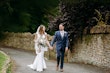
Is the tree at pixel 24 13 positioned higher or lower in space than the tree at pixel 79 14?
higher

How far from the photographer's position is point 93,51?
16.9 metres

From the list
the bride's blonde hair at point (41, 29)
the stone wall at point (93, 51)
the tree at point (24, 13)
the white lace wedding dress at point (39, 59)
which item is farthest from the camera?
the tree at point (24, 13)

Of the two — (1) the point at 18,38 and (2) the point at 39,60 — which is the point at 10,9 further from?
(2) the point at 39,60

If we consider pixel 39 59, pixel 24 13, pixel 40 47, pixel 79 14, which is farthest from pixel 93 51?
pixel 24 13

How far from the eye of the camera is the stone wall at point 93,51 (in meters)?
15.8

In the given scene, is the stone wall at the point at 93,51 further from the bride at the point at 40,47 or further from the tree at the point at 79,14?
the bride at the point at 40,47

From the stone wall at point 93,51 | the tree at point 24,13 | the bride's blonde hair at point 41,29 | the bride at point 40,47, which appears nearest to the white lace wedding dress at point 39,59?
the bride at point 40,47

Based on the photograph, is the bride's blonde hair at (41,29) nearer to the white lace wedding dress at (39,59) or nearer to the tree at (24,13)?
the white lace wedding dress at (39,59)

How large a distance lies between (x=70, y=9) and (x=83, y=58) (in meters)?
2.78

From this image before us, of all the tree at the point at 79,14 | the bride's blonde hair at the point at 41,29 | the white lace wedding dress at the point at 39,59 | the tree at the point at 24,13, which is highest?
the tree at the point at 24,13

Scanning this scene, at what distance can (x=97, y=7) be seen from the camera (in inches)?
708

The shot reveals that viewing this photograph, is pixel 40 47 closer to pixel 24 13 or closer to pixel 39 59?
pixel 39 59

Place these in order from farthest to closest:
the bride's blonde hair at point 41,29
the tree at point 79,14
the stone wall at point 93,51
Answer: the tree at point 79,14 → the stone wall at point 93,51 → the bride's blonde hair at point 41,29

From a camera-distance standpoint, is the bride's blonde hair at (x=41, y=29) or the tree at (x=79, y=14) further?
the tree at (x=79, y=14)
